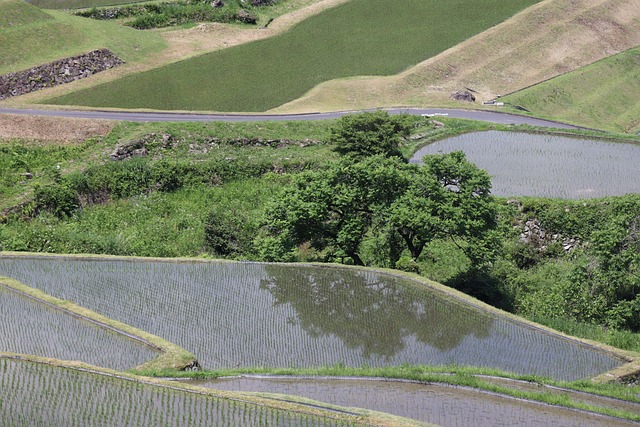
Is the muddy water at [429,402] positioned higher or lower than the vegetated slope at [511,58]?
lower

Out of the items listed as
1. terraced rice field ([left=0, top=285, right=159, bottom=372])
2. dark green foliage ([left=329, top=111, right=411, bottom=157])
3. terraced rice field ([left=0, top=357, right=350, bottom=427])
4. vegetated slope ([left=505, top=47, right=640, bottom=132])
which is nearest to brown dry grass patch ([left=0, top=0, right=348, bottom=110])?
vegetated slope ([left=505, top=47, right=640, bottom=132])

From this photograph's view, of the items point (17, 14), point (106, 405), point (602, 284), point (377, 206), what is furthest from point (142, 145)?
point (106, 405)

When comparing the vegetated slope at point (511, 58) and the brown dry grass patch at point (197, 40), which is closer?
the brown dry grass patch at point (197, 40)

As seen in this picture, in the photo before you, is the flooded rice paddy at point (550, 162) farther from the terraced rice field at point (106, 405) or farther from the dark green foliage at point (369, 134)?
the terraced rice field at point (106, 405)

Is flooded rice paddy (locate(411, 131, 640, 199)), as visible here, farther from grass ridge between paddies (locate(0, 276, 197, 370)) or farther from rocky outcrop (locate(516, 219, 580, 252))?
grass ridge between paddies (locate(0, 276, 197, 370))

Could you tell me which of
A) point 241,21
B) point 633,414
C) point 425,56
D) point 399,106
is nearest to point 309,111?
point 399,106

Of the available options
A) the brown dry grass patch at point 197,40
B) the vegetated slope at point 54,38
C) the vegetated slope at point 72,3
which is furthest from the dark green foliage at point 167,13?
the vegetated slope at point 54,38

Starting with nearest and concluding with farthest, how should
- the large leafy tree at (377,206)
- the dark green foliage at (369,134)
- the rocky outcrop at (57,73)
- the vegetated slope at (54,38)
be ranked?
1. the large leafy tree at (377,206)
2. the dark green foliage at (369,134)
3. the rocky outcrop at (57,73)
4. the vegetated slope at (54,38)
